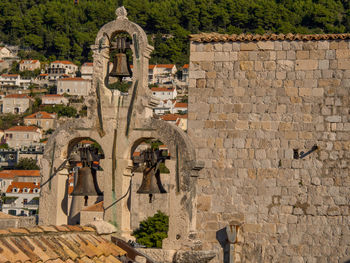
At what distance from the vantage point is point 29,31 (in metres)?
178

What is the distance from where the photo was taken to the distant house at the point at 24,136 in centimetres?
14012

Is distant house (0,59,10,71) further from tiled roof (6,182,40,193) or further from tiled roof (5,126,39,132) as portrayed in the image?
tiled roof (6,182,40,193)

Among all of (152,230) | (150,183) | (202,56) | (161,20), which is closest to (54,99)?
(161,20)

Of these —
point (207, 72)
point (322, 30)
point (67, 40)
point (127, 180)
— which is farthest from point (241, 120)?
point (67, 40)

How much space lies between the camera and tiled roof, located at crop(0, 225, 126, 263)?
6840 millimetres

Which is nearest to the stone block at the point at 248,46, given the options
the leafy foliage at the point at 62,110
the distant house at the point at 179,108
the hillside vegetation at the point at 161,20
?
the hillside vegetation at the point at 161,20

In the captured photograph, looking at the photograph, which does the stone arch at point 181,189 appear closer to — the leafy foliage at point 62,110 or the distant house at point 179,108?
the distant house at point 179,108

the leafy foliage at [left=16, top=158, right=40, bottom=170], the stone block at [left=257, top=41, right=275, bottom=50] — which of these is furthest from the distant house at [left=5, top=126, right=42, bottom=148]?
the stone block at [left=257, top=41, right=275, bottom=50]

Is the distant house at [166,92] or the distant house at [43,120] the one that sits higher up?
the distant house at [166,92]

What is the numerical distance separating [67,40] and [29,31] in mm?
9922

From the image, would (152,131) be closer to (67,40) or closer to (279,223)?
(279,223)

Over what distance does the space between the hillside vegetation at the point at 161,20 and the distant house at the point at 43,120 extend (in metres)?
22.2

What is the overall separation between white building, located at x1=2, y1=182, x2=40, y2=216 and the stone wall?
78.1 metres

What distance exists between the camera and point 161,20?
161 m
